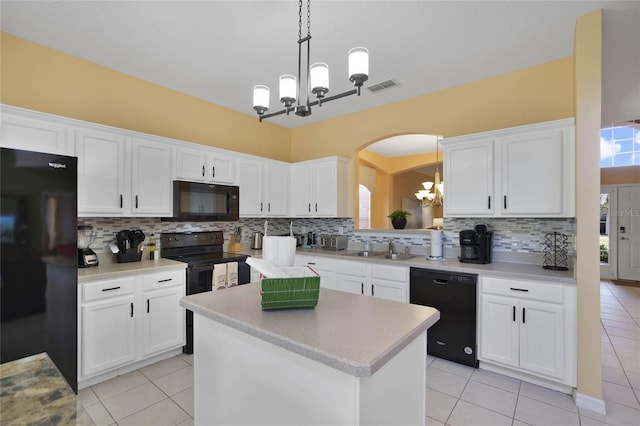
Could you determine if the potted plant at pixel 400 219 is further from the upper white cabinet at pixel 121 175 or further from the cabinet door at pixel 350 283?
→ the upper white cabinet at pixel 121 175

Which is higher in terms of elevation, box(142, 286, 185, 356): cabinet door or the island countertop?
the island countertop

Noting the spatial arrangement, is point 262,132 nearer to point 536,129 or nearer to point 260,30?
point 260,30

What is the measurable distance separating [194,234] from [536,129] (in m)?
3.73

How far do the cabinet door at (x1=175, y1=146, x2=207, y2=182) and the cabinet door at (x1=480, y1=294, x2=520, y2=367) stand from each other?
3.17 metres

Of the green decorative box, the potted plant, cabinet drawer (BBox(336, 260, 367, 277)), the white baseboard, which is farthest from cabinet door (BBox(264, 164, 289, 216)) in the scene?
the white baseboard

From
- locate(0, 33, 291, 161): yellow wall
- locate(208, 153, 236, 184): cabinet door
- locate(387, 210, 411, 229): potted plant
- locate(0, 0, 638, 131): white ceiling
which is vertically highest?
locate(0, 0, 638, 131): white ceiling

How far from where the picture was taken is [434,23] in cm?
237

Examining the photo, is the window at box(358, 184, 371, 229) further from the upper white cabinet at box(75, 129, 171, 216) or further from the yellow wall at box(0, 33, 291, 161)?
the upper white cabinet at box(75, 129, 171, 216)

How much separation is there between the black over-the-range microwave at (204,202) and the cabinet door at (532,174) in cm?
290

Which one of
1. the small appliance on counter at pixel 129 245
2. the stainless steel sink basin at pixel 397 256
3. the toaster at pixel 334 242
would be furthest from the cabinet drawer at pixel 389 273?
the small appliance on counter at pixel 129 245

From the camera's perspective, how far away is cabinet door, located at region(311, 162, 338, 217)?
13.6 feet

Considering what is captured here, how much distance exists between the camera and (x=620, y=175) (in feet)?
20.9

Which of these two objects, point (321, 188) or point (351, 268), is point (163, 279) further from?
point (321, 188)

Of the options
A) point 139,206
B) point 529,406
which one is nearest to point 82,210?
point 139,206
